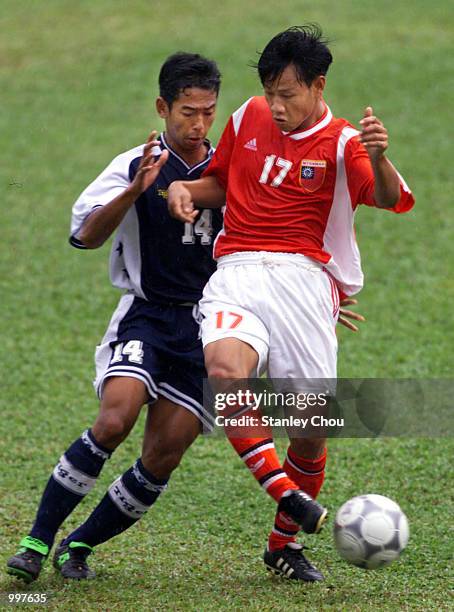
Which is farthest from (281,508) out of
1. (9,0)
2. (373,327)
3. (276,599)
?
(9,0)

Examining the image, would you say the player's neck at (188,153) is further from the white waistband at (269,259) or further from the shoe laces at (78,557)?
the shoe laces at (78,557)

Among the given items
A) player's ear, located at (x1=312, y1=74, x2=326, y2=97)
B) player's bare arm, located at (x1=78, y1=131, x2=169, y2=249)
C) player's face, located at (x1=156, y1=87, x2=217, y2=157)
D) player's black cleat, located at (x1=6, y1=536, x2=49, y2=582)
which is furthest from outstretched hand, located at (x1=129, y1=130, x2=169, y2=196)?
player's black cleat, located at (x1=6, y1=536, x2=49, y2=582)

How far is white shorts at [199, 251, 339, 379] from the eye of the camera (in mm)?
4969

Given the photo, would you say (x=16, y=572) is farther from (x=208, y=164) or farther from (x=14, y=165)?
(x=14, y=165)

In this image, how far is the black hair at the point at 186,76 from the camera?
17.7 feet

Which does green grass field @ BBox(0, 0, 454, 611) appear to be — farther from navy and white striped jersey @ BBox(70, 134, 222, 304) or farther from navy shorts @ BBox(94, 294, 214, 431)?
navy and white striped jersey @ BBox(70, 134, 222, 304)

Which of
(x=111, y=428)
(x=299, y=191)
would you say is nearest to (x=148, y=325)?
(x=111, y=428)

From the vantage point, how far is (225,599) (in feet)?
16.6

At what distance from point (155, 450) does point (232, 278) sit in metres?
0.90

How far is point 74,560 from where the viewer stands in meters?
5.44

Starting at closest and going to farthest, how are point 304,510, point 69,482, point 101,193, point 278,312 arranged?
point 304,510, point 278,312, point 69,482, point 101,193

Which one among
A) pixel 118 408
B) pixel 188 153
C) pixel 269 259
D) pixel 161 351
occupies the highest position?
pixel 188 153

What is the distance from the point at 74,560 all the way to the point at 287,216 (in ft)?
6.19

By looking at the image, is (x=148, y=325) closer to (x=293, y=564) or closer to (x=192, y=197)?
(x=192, y=197)
